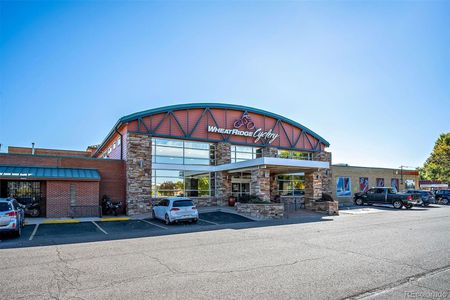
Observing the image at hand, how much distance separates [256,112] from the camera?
97.4 feet

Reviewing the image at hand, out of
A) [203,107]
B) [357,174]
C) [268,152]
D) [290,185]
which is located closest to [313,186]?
[268,152]

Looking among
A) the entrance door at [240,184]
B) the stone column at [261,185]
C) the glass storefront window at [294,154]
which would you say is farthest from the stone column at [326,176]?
the stone column at [261,185]

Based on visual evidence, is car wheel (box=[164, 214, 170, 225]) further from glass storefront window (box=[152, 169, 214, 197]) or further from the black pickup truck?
the black pickup truck

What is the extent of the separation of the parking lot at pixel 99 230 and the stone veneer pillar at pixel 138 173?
3.04 metres

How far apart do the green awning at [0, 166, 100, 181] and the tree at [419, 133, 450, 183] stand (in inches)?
2408

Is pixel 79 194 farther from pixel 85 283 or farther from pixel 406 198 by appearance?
pixel 406 198

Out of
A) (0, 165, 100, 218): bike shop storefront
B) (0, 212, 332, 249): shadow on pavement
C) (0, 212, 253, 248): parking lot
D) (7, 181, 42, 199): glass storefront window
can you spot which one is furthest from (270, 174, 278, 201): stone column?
(7, 181, 42, 199): glass storefront window

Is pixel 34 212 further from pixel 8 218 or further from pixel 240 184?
pixel 240 184

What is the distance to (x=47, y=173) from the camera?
1991 cm

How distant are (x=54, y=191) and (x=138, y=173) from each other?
538 centimetres

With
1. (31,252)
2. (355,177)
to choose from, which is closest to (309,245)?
(31,252)

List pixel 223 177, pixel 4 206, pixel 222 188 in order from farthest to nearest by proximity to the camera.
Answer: pixel 223 177, pixel 222 188, pixel 4 206

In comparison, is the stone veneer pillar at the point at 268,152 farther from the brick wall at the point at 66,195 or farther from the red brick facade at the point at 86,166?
the brick wall at the point at 66,195

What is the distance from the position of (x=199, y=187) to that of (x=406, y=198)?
18.0m
